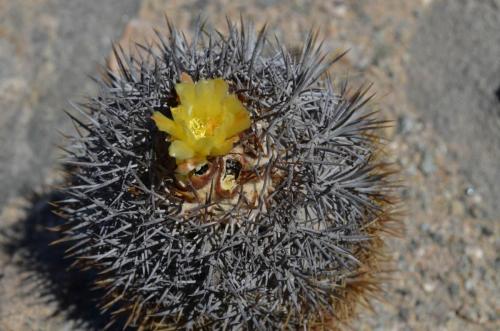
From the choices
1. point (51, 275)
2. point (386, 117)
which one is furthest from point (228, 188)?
point (386, 117)

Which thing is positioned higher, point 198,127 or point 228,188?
point 198,127

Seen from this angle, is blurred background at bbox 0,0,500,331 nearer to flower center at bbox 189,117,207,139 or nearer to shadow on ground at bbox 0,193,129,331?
shadow on ground at bbox 0,193,129,331

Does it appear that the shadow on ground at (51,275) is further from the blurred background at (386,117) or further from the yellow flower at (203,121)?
the yellow flower at (203,121)

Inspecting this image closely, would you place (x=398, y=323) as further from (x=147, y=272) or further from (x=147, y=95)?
(x=147, y=95)

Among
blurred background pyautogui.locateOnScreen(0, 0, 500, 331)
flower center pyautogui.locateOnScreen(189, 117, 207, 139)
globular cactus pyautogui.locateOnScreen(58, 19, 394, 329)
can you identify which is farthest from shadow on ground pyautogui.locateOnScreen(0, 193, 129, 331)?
flower center pyautogui.locateOnScreen(189, 117, 207, 139)

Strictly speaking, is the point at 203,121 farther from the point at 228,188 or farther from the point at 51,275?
the point at 51,275

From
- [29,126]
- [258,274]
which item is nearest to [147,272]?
[258,274]

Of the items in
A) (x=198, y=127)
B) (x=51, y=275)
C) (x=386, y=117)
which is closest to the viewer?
(x=198, y=127)

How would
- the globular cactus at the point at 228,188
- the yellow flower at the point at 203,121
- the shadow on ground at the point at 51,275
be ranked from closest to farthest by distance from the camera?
the yellow flower at the point at 203,121 → the globular cactus at the point at 228,188 → the shadow on ground at the point at 51,275

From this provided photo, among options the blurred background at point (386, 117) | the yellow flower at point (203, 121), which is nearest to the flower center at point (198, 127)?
the yellow flower at point (203, 121)
